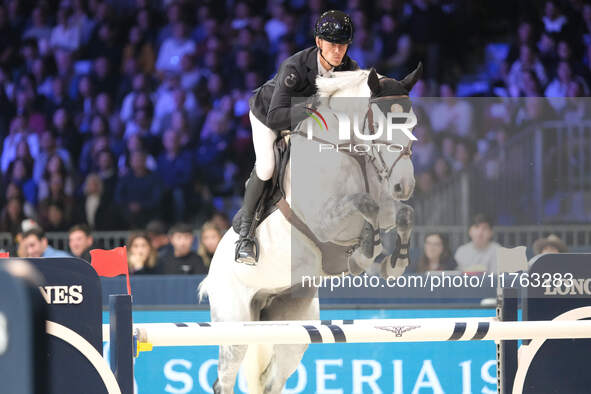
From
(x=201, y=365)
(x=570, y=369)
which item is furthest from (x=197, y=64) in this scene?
(x=570, y=369)

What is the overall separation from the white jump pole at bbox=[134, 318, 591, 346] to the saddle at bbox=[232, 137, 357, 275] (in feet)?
2.16

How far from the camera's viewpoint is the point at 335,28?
3281 millimetres

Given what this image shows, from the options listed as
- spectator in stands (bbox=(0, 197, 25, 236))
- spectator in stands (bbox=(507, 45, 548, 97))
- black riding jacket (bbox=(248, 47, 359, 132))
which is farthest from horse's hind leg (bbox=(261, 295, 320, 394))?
spectator in stands (bbox=(507, 45, 548, 97))

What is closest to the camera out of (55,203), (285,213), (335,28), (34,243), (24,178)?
(335,28)

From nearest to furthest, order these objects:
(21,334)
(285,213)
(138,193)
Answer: (21,334) < (285,213) < (138,193)

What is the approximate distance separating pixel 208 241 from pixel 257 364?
5.40ft

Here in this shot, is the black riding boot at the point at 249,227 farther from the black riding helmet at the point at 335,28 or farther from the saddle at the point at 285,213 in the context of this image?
the black riding helmet at the point at 335,28

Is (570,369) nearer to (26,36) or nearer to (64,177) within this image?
(64,177)

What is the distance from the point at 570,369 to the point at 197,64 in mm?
5766

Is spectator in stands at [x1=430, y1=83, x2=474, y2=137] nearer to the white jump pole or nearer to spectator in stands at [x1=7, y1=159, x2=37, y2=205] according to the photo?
the white jump pole

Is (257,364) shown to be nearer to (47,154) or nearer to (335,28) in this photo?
(335,28)

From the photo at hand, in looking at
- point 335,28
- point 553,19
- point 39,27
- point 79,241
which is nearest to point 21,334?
point 335,28

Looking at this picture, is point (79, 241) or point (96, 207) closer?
point (79, 241)

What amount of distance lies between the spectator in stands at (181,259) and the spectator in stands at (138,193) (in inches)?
51.2
